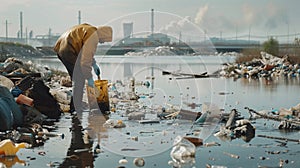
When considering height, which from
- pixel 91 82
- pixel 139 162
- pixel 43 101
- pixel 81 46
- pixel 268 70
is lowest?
pixel 139 162

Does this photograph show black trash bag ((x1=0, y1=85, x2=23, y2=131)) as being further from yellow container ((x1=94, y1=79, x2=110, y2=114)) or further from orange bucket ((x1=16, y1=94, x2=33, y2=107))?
yellow container ((x1=94, y1=79, x2=110, y2=114))

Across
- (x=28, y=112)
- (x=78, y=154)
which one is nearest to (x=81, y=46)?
(x=28, y=112)

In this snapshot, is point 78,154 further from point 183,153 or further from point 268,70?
point 268,70

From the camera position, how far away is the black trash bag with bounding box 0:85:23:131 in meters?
8.94

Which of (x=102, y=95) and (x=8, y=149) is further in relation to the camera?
(x=102, y=95)

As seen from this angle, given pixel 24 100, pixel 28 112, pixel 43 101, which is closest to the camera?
pixel 28 112

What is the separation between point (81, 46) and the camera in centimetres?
1127

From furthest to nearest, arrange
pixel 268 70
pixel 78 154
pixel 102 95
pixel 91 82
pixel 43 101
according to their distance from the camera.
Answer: pixel 268 70, pixel 102 95, pixel 91 82, pixel 43 101, pixel 78 154

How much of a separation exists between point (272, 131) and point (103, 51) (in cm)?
430

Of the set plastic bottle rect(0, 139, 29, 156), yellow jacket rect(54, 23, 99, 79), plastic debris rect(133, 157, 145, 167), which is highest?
yellow jacket rect(54, 23, 99, 79)

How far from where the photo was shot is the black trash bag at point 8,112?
352 inches

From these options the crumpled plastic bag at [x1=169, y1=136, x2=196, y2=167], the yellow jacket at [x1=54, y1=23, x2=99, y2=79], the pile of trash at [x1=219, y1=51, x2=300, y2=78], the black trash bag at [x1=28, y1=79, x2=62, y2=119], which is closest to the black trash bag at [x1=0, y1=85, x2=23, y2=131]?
the black trash bag at [x1=28, y1=79, x2=62, y2=119]

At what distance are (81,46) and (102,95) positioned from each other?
1127 millimetres

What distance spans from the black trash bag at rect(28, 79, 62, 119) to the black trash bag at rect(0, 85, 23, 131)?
108 centimetres
